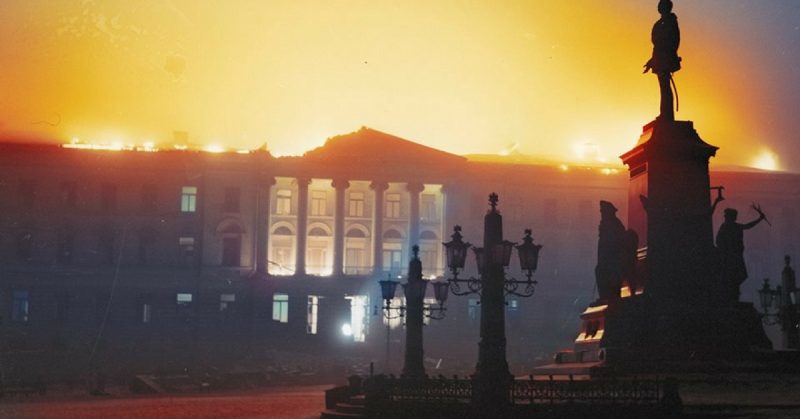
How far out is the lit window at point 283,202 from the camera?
86250 mm

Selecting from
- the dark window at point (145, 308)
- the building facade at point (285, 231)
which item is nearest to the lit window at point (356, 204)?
the building facade at point (285, 231)

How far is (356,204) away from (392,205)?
246cm

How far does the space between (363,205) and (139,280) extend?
52.0ft

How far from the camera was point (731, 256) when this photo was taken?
961 inches

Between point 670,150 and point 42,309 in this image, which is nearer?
point 670,150

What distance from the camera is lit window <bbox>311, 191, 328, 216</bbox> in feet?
285

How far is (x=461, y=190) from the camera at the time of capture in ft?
284

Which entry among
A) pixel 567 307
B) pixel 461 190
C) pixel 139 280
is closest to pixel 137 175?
pixel 139 280

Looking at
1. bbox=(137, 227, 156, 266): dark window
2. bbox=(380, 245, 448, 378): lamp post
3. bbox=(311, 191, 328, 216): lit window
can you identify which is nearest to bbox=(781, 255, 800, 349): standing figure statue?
bbox=(380, 245, 448, 378): lamp post

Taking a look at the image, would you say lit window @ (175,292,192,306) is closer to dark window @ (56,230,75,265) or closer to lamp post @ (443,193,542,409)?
dark window @ (56,230,75,265)

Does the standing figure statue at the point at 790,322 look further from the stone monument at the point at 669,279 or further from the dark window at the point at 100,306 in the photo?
the dark window at the point at 100,306

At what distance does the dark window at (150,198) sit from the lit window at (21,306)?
30.4 ft

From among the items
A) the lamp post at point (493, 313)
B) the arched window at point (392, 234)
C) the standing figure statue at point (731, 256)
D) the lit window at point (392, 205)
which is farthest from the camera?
the lit window at point (392, 205)

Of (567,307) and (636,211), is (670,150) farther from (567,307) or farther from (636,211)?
(567,307)
